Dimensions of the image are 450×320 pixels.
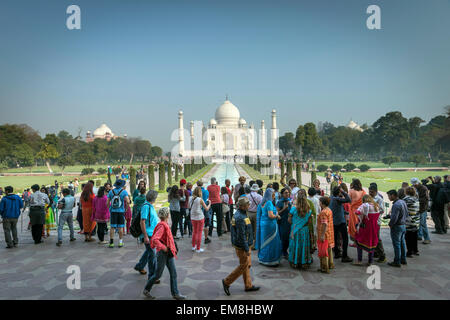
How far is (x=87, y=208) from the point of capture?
7.10 meters

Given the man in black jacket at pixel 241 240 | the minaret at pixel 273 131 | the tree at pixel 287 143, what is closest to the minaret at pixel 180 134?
the minaret at pixel 273 131

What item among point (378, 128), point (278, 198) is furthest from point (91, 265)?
point (378, 128)

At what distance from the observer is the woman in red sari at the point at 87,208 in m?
7.05

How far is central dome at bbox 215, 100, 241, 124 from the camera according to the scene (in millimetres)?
79750

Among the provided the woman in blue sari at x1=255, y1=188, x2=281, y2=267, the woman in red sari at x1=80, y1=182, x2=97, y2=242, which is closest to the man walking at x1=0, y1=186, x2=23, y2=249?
the woman in red sari at x1=80, y1=182, x2=97, y2=242

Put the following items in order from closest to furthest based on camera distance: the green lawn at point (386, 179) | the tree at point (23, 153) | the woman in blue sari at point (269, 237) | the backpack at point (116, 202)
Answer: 1. the woman in blue sari at point (269, 237)
2. the backpack at point (116, 202)
3. the green lawn at point (386, 179)
4. the tree at point (23, 153)

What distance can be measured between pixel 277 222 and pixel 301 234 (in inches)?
32.1

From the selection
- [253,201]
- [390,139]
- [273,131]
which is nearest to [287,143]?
[273,131]

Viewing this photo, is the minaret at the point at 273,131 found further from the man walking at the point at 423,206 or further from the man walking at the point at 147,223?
the man walking at the point at 147,223

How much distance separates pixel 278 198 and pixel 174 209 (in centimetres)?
247

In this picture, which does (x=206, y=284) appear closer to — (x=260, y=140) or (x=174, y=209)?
(x=174, y=209)

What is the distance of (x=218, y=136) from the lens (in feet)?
256

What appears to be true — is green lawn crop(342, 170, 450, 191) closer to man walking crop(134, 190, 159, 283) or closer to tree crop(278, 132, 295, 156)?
man walking crop(134, 190, 159, 283)

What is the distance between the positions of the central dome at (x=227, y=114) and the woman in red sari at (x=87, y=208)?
7357 cm
